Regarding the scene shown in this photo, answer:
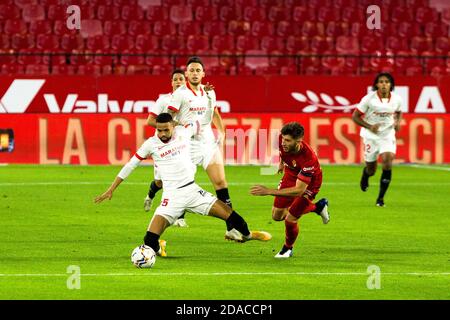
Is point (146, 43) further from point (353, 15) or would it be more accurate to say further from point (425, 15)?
point (425, 15)

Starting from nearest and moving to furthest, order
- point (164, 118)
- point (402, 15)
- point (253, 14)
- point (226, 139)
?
point (164, 118) → point (226, 139) → point (253, 14) → point (402, 15)

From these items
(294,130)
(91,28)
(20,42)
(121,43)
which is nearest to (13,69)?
(20,42)

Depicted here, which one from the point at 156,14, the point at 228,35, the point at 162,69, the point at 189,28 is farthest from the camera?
the point at 156,14

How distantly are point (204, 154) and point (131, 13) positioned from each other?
61.0ft

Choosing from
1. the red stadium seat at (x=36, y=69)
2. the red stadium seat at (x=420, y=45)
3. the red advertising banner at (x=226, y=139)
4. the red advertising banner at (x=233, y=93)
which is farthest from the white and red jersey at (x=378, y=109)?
the red stadium seat at (x=420, y=45)

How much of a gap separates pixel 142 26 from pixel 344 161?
748cm

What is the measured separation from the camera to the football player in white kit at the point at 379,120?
20141mm

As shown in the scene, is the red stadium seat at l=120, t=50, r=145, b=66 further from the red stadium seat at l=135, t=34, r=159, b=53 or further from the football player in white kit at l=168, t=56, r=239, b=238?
the football player in white kit at l=168, t=56, r=239, b=238

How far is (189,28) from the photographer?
32.8 m

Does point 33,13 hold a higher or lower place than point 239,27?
higher

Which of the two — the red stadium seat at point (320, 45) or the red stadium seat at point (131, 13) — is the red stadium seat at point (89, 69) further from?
the red stadium seat at point (320, 45)

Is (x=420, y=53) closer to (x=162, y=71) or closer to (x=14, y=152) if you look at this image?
(x=162, y=71)

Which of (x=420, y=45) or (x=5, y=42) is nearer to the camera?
(x=5, y=42)

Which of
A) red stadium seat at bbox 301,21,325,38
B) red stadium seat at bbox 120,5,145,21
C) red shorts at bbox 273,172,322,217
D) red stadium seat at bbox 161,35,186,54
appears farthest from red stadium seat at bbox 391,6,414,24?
red shorts at bbox 273,172,322,217
